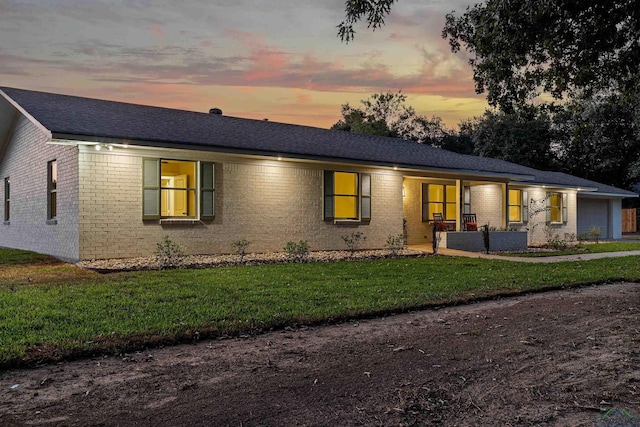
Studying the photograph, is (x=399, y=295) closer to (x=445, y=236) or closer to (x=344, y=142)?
(x=445, y=236)

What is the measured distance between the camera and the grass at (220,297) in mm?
4738

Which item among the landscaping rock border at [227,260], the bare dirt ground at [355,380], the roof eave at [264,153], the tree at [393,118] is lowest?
the bare dirt ground at [355,380]

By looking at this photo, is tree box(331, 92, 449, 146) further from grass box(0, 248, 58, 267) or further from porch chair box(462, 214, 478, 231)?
grass box(0, 248, 58, 267)

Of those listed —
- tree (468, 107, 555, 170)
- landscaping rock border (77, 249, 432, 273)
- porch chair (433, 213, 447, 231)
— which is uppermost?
tree (468, 107, 555, 170)

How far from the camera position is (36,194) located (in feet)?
45.6

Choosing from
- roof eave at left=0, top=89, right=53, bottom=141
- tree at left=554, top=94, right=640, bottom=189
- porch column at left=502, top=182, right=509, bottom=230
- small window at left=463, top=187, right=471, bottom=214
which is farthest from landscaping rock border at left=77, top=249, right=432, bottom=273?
tree at left=554, top=94, right=640, bottom=189

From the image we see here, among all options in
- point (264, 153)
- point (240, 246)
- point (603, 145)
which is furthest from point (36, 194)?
point (603, 145)

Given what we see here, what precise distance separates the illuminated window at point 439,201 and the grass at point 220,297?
7051 millimetres

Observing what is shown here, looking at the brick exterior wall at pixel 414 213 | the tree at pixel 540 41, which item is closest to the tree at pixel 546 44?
the tree at pixel 540 41

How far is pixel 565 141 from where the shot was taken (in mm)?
34531

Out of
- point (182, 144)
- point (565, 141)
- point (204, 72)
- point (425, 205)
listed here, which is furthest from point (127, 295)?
point (565, 141)

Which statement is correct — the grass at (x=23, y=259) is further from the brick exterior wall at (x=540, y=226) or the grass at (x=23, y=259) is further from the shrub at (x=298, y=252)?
the brick exterior wall at (x=540, y=226)

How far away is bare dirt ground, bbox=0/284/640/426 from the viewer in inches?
120

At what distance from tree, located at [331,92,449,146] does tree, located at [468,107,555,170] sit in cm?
773
